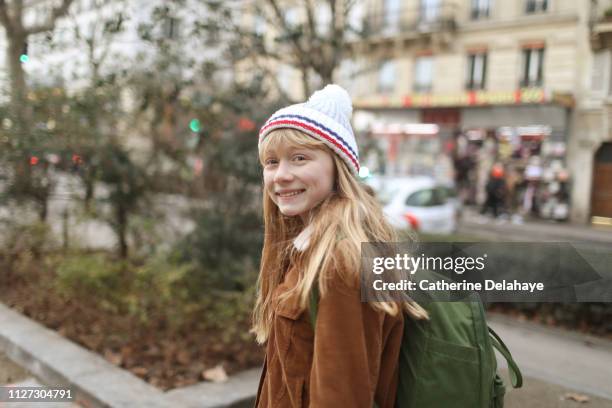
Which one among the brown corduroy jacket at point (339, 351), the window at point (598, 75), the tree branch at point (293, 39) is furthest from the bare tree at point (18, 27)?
the window at point (598, 75)

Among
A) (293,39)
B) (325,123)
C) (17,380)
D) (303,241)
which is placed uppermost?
(293,39)

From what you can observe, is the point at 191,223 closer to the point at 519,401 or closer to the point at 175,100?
the point at 175,100

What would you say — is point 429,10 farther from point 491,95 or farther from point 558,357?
point 558,357

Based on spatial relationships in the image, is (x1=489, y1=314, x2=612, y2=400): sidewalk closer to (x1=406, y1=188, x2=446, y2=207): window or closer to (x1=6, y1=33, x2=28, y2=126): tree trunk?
(x1=406, y1=188, x2=446, y2=207): window

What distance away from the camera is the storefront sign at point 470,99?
19.3 meters

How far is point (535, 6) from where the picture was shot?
20.2m

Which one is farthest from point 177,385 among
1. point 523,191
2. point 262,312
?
point 523,191

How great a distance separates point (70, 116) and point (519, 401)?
5060 mm

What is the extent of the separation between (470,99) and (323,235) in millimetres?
21206

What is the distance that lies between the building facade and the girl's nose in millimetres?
15535

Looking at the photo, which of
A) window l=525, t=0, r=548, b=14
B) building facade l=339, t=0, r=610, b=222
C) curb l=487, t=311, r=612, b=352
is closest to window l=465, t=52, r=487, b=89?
building facade l=339, t=0, r=610, b=222

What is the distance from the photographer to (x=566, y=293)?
1.64 m

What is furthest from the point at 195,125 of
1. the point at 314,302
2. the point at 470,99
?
the point at 470,99

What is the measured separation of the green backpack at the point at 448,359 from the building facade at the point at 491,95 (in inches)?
622
